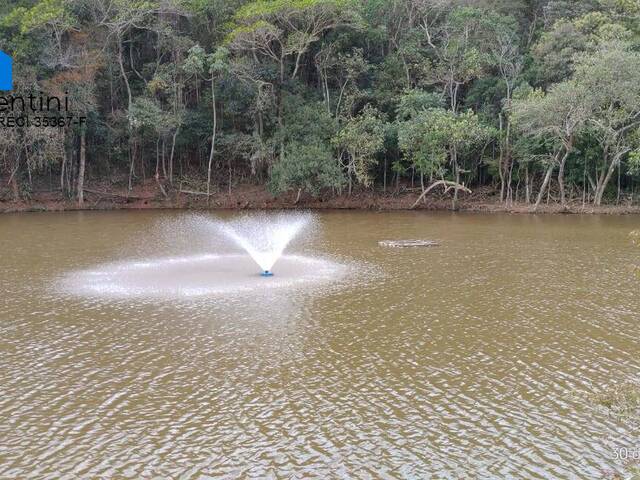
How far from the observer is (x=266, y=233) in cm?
2895

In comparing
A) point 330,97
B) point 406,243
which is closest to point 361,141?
point 330,97

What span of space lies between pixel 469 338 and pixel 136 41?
37.4m

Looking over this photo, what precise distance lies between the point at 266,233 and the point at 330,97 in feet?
59.5

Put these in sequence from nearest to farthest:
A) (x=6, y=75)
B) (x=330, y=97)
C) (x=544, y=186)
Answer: (x=6, y=75) < (x=544, y=186) < (x=330, y=97)

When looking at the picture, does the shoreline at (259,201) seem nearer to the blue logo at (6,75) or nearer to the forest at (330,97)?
the forest at (330,97)

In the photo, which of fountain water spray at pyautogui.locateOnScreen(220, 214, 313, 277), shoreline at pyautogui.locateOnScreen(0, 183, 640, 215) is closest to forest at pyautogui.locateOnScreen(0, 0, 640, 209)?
shoreline at pyautogui.locateOnScreen(0, 183, 640, 215)

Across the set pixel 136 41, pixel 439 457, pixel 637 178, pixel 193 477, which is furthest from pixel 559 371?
pixel 136 41

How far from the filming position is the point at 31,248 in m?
24.3

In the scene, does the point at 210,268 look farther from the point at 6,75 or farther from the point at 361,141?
the point at 6,75

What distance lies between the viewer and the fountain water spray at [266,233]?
881 inches

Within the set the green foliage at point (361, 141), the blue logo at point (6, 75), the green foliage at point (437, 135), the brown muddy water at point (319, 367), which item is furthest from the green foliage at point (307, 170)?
the brown muddy water at point (319, 367)

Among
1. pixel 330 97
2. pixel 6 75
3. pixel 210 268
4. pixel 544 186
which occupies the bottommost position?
pixel 210 268

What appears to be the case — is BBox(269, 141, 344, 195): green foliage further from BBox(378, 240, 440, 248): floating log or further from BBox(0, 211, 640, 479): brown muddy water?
BBox(0, 211, 640, 479): brown muddy water

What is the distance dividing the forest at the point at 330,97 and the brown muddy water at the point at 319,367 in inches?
700
